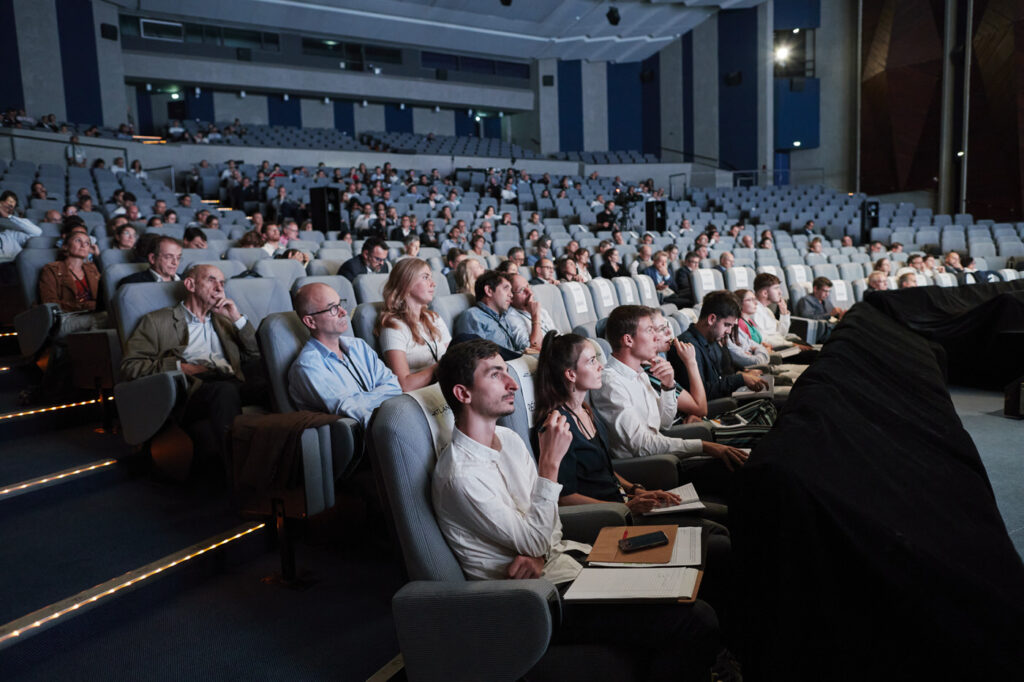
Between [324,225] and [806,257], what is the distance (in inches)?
238

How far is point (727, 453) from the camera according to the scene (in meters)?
2.29

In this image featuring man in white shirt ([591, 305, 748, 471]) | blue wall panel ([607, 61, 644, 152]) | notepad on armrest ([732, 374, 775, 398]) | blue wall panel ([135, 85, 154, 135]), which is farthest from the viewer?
blue wall panel ([607, 61, 644, 152])

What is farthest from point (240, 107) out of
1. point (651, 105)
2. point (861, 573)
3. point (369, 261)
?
point (861, 573)

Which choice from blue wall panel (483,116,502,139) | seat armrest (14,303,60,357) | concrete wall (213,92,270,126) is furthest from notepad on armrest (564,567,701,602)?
blue wall panel (483,116,502,139)

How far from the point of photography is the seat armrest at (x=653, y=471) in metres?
2.19

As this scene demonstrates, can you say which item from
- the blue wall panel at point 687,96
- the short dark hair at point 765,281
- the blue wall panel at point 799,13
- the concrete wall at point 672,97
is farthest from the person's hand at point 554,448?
the concrete wall at point 672,97

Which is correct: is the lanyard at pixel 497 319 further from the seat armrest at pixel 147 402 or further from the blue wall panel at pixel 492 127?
the blue wall panel at pixel 492 127

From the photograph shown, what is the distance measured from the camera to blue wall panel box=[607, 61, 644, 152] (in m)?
21.2

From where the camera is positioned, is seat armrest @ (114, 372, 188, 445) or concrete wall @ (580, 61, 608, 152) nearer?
seat armrest @ (114, 372, 188, 445)

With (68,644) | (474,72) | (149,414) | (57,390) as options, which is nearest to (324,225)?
(57,390)

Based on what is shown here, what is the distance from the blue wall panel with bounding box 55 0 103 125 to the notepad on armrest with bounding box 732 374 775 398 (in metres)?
15.9

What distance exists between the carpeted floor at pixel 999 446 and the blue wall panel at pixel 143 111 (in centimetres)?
1892

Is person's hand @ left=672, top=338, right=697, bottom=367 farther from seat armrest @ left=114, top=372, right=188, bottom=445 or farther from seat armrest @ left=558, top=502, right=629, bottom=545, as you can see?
seat armrest @ left=114, top=372, right=188, bottom=445

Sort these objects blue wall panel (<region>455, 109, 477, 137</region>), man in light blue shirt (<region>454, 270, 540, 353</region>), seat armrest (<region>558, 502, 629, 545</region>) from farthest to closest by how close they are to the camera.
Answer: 1. blue wall panel (<region>455, 109, 477, 137</region>)
2. man in light blue shirt (<region>454, 270, 540, 353</region>)
3. seat armrest (<region>558, 502, 629, 545</region>)
